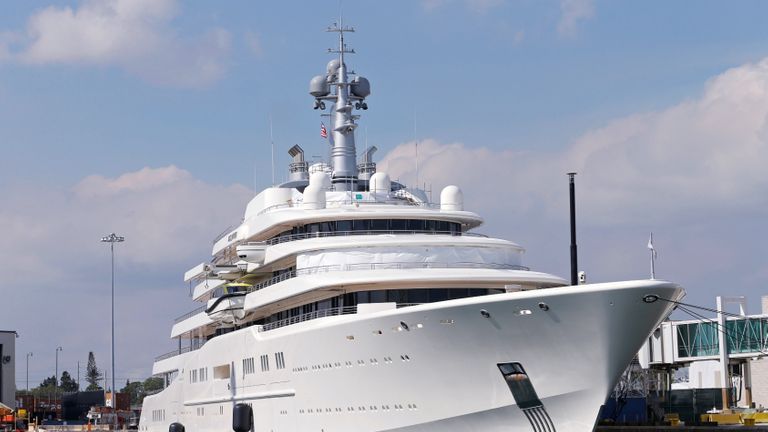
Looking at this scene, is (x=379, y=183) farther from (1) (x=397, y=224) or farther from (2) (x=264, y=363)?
(2) (x=264, y=363)

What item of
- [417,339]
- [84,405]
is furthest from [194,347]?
[84,405]

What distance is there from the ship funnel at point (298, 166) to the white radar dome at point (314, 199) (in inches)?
276

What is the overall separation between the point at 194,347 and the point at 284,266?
42.3 feet

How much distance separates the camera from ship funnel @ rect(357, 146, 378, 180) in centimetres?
4981

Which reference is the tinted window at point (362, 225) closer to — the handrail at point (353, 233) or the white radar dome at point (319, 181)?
the handrail at point (353, 233)

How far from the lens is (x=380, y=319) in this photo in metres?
32.5

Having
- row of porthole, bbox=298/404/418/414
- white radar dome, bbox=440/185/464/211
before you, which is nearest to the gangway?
white radar dome, bbox=440/185/464/211

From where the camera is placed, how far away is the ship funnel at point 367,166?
163ft

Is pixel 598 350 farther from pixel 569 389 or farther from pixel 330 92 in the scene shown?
pixel 330 92

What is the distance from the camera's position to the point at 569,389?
3053 centimetres

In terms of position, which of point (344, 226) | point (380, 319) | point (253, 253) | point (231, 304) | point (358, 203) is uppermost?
point (358, 203)

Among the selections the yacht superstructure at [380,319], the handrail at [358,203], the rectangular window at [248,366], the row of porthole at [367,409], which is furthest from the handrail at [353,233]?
the row of porthole at [367,409]

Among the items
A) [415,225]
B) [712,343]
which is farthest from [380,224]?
[712,343]

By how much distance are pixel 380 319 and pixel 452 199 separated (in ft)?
36.0
